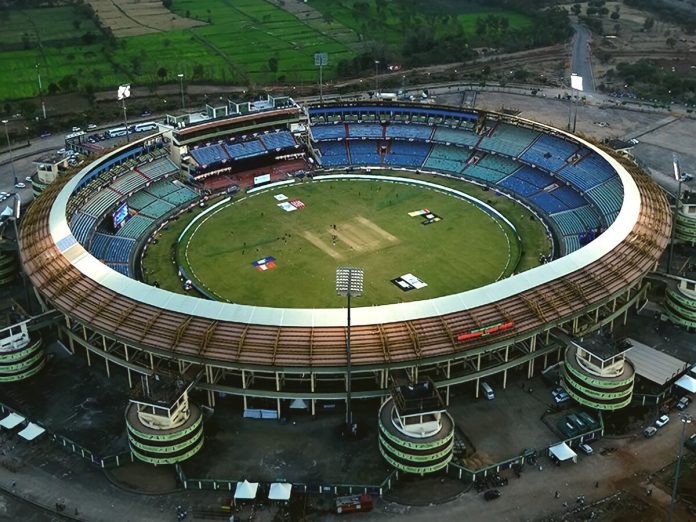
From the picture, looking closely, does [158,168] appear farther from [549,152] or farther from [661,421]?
[661,421]

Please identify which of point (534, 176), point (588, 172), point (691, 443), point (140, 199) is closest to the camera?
point (691, 443)

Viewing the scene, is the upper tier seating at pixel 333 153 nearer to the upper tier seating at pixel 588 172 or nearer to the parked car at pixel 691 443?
the upper tier seating at pixel 588 172

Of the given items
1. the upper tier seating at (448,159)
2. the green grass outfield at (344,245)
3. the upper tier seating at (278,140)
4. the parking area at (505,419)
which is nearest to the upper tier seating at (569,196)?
the green grass outfield at (344,245)

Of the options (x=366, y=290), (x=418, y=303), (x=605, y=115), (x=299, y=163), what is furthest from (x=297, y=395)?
(x=605, y=115)

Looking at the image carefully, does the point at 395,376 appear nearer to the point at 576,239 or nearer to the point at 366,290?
the point at 366,290

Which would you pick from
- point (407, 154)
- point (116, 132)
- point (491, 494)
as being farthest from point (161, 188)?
point (491, 494)


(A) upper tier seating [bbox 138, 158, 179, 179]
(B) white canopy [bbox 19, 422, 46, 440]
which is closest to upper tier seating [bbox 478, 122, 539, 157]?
(A) upper tier seating [bbox 138, 158, 179, 179]
